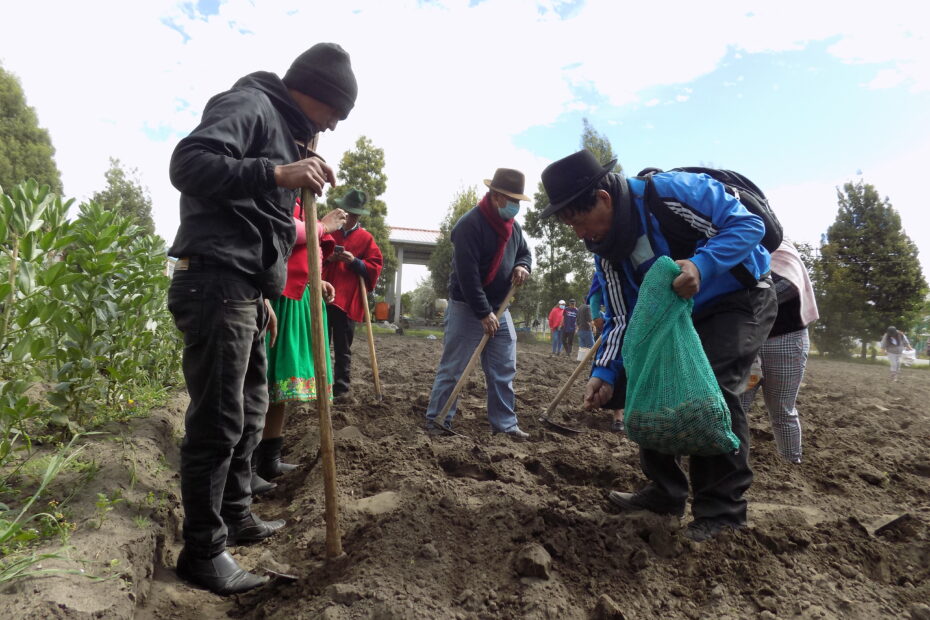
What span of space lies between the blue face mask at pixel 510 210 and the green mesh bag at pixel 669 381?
2024 millimetres

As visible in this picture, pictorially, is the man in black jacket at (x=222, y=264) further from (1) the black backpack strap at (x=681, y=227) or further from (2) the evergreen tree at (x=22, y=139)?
(2) the evergreen tree at (x=22, y=139)

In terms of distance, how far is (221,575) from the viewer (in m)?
1.92

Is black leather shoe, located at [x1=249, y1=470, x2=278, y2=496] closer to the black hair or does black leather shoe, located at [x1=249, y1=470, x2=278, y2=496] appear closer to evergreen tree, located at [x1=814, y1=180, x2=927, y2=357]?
the black hair

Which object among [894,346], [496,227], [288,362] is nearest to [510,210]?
[496,227]

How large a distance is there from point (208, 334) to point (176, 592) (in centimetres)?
91

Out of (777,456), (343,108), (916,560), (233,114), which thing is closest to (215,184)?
(233,114)

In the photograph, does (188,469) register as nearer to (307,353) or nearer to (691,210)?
(307,353)

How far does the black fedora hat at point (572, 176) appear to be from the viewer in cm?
238

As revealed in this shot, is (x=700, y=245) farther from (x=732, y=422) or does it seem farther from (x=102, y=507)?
(x=102, y=507)

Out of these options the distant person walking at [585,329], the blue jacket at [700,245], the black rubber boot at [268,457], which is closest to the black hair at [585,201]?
the blue jacket at [700,245]

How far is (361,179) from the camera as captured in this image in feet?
73.7

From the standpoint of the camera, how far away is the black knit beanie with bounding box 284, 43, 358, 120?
85.2 inches

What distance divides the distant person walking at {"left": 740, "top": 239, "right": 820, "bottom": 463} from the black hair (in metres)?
1.37

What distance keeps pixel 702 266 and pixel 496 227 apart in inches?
85.5
